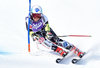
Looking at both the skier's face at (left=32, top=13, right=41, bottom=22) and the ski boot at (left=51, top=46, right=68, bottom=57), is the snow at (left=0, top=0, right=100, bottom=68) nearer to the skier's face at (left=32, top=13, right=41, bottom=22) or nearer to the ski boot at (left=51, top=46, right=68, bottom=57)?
the ski boot at (left=51, top=46, right=68, bottom=57)

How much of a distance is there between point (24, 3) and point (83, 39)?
726 cm

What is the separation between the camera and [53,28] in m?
12.0

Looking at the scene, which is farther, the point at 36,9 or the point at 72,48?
the point at 36,9

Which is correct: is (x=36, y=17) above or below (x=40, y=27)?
above

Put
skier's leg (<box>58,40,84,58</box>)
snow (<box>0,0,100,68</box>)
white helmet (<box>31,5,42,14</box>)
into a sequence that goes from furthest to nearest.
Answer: white helmet (<box>31,5,42,14</box>)
skier's leg (<box>58,40,84,58</box>)
snow (<box>0,0,100,68</box>)

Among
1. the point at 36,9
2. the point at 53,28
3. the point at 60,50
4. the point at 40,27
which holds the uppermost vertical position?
the point at 36,9

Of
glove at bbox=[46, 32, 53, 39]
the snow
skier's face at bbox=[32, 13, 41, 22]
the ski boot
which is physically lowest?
the snow

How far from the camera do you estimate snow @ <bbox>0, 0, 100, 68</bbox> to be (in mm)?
7534

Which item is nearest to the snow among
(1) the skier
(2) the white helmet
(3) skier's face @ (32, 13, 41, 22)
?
(1) the skier

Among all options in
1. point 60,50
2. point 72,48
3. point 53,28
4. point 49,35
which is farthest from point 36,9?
point 53,28

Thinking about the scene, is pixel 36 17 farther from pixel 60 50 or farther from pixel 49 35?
pixel 60 50

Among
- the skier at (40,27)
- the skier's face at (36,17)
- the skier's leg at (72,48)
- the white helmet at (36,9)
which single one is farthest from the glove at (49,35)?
the white helmet at (36,9)

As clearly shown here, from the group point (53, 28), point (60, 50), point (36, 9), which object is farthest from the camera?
point (53, 28)

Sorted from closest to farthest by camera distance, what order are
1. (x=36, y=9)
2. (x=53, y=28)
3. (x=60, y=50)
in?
1. (x=60, y=50)
2. (x=36, y=9)
3. (x=53, y=28)
